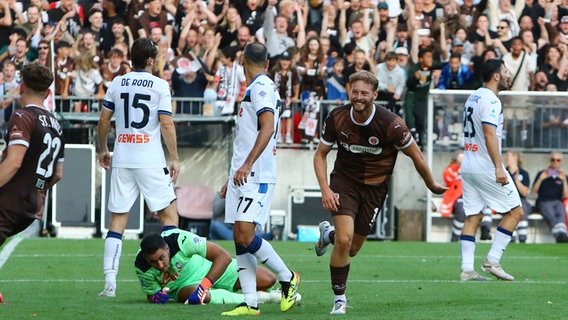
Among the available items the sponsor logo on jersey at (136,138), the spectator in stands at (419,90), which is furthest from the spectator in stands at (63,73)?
the sponsor logo on jersey at (136,138)

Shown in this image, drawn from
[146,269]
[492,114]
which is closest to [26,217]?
[146,269]

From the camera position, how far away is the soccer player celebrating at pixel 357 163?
1068cm

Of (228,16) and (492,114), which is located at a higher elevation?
(228,16)

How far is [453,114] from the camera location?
23.9 meters

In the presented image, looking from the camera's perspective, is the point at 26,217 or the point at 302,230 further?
the point at 302,230

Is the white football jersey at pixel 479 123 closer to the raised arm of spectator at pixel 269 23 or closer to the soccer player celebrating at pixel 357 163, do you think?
the soccer player celebrating at pixel 357 163

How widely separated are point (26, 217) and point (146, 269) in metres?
1.26

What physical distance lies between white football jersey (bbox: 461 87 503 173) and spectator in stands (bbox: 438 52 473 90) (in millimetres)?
9066

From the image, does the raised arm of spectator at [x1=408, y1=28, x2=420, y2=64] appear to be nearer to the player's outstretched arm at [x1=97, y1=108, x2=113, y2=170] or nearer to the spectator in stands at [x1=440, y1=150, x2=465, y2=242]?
the spectator in stands at [x1=440, y1=150, x2=465, y2=242]

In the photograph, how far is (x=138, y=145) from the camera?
12.2 meters

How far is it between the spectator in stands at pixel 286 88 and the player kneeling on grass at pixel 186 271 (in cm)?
1162

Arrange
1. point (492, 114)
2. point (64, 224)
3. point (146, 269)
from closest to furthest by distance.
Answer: point (146, 269)
point (492, 114)
point (64, 224)

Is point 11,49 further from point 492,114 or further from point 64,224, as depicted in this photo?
point 492,114

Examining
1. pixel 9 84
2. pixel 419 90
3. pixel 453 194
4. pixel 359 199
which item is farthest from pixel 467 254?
pixel 9 84
